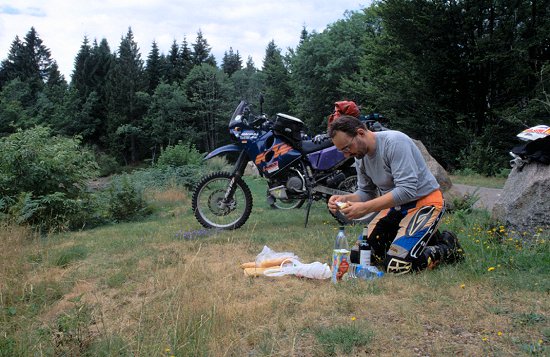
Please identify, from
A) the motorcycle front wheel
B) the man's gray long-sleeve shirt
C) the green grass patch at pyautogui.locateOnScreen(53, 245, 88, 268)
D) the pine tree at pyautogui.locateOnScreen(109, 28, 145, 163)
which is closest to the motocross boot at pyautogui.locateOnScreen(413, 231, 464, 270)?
the man's gray long-sleeve shirt

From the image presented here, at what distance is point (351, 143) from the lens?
3.58 m

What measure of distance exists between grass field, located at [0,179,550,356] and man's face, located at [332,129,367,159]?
3.32 ft

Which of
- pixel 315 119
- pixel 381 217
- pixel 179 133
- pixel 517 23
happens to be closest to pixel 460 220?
pixel 381 217

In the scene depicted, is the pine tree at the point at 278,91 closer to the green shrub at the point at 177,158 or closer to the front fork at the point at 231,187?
the green shrub at the point at 177,158

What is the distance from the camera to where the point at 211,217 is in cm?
623

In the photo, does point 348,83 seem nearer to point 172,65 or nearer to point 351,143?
point 351,143

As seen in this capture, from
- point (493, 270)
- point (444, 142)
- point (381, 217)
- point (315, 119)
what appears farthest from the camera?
point (315, 119)

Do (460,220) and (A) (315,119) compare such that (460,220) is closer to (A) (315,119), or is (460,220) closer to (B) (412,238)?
(B) (412,238)

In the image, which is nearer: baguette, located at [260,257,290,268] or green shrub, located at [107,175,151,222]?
baguette, located at [260,257,290,268]

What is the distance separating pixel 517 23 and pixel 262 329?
1826 cm

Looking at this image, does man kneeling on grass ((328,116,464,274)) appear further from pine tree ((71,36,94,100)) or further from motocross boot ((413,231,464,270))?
pine tree ((71,36,94,100))

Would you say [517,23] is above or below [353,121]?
above

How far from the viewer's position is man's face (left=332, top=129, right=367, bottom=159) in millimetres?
3564

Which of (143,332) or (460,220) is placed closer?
(143,332)
